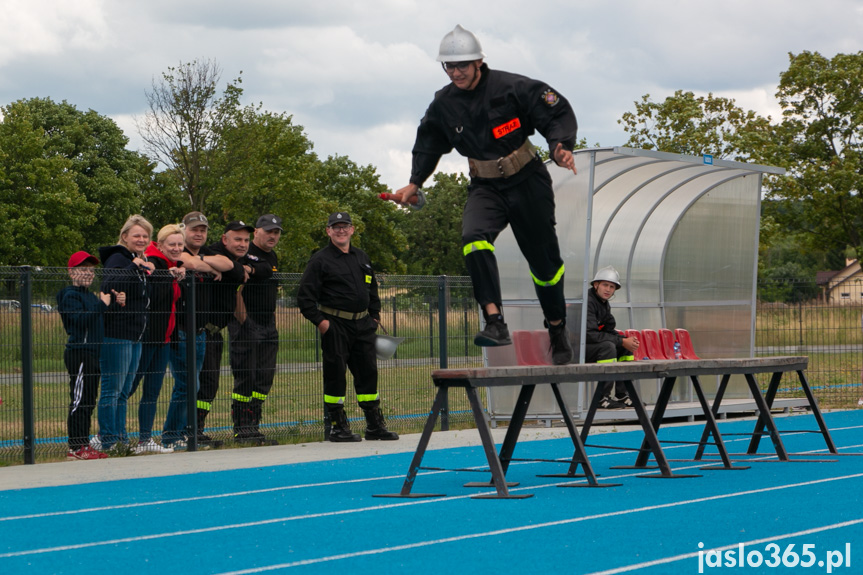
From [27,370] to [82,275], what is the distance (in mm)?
998

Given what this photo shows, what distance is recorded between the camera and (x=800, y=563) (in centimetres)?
580

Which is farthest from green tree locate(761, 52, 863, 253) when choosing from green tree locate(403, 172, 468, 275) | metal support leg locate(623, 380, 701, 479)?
green tree locate(403, 172, 468, 275)

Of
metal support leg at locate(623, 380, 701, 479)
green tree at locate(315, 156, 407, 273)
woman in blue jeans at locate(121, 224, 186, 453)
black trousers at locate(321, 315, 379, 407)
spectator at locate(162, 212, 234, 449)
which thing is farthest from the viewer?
green tree at locate(315, 156, 407, 273)

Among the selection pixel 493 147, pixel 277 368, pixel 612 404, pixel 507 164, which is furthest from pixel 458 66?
pixel 612 404

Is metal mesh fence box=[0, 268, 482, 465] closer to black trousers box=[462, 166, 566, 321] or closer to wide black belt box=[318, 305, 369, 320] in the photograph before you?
wide black belt box=[318, 305, 369, 320]

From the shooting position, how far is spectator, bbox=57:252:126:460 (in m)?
11.0

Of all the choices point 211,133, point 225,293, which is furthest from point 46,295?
point 211,133

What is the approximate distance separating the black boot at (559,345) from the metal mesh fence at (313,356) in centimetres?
449

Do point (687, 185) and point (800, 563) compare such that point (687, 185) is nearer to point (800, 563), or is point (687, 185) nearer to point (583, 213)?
point (583, 213)

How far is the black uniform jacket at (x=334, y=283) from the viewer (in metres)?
12.5

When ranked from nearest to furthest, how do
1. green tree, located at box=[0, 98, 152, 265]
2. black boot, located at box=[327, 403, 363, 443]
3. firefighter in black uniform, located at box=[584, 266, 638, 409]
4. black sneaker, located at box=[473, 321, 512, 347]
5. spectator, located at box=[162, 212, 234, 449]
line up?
black sneaker, located at box=[473, 321, 512, 347]
spectator, located at box=[162, 212, 234, 449]
black boot, located at box=[327, 403, 363, 443]
firefighter in black uniform, located at box=[584, 266, 638, 409]
green tree, located at box=[0, 98, 152, 265]

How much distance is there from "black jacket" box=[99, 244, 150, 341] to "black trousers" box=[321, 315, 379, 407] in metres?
2.02

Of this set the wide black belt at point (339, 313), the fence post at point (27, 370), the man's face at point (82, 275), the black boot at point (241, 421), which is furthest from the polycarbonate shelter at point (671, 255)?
the fence post at point (27, 370)

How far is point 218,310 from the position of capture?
12.4 meters
